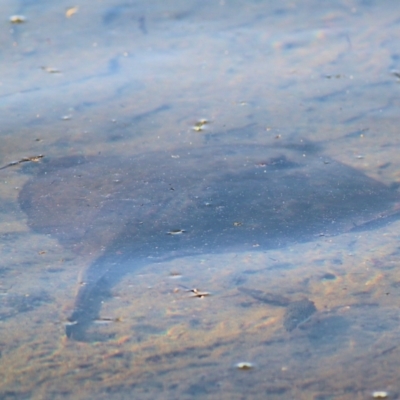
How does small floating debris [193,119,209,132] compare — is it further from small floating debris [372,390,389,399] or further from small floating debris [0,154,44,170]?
small floating debris [372,390,389,399]

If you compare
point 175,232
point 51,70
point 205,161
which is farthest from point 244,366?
point 51,70

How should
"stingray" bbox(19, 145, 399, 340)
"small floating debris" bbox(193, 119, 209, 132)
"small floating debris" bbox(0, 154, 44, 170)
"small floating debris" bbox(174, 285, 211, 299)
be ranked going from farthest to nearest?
"small floating debris" bbox(193, 119, 209, 132)
"small floating debris" bbox(0, 154, 44, 170)
"stingray" bbox(19, 145, 399, 340)
"small floating debris" bbox(174, 285, 211, 299)

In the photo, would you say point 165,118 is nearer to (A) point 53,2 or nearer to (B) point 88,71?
(B) point 88,71

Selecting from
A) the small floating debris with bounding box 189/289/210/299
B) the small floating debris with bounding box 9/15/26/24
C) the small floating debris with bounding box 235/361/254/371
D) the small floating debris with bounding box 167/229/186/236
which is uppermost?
the small floating debris with bounding box 9/15/26/24

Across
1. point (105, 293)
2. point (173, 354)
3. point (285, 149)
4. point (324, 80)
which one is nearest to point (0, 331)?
point (105, 293)

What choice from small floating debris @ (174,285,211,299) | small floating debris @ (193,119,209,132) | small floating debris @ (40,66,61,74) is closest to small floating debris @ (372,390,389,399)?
small floating debris @ (174,285,211,299)

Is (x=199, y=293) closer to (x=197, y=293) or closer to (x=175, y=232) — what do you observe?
(x=197, y=293)

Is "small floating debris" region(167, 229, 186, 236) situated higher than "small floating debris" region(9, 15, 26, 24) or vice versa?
"small floating debris" region(9, 15, 26, 24)

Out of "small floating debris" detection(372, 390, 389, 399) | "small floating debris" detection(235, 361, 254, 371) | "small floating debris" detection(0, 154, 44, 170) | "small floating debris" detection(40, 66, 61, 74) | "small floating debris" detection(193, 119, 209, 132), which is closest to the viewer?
"small floating debris" detection(372, 390, 389, 399)

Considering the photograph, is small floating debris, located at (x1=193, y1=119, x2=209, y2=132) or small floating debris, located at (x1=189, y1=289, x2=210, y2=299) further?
small floating debris, located at (x1=193, y1=119, x2=209, y2=132)
